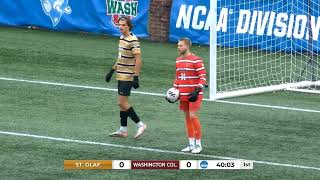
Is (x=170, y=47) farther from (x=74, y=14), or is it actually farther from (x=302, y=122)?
(x=302, y=122)

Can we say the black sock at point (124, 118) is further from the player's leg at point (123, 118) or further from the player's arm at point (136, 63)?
the player's arm at point (136, 63)

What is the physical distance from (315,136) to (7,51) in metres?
11.0

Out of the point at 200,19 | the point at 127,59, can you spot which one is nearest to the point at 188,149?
the point at 127,59

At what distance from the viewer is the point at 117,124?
694 inches

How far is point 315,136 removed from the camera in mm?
16969

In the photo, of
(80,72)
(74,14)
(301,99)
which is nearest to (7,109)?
(80,72)

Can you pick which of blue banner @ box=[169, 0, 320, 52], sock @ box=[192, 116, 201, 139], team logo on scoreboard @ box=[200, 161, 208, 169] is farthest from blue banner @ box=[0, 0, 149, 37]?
team logo on scoreboard @ box=[200, 161, 208, 169]

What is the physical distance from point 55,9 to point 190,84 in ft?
50.2

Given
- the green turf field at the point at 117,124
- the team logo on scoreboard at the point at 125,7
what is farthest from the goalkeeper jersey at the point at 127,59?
the team logo on scoreboard at the point at 125,7

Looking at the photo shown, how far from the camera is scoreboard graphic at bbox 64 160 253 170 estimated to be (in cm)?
1412

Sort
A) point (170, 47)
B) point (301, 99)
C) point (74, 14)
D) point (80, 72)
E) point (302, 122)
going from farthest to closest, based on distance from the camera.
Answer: point (74, 14)
point (170, 47)
point (80, 72)
point (301, 99)
point (302, 122)

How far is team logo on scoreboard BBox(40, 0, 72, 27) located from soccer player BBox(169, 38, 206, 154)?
14.9m

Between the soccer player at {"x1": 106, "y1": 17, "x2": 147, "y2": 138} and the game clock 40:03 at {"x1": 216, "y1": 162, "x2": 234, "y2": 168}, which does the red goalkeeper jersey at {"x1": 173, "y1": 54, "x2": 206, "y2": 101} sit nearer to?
the soccer player at {"x1": 106, "y1": 17, "x2": 147, "y2": 138}

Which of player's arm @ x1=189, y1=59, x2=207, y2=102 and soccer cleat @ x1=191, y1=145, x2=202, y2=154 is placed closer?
player's arm @ x1=189, y1=59, x2=207, y2=102
